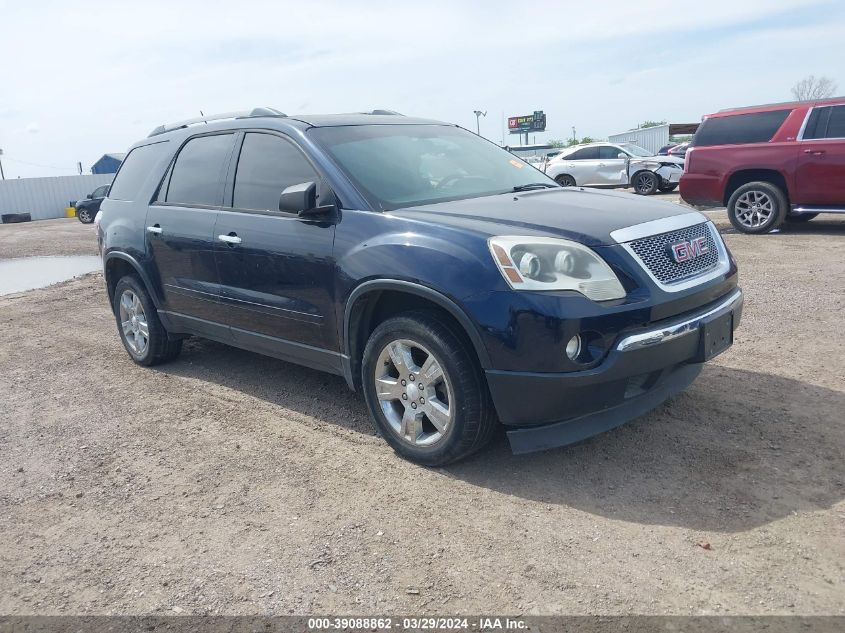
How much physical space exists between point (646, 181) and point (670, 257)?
16.4m

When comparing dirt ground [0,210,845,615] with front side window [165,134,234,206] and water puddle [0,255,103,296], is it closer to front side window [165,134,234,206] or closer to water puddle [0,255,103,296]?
front side window [165,134,234,206]

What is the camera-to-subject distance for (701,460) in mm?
3684

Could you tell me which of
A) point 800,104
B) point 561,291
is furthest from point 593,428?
point 800,104

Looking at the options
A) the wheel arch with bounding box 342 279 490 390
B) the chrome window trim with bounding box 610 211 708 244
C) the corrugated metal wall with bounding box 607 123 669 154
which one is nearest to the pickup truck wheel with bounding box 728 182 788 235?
the chrome window trim with bounding box 610 211 708 244

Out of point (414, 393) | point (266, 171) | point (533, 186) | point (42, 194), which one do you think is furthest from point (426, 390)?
point (42, 194)

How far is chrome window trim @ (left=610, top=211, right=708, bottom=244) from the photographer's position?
11.5ft

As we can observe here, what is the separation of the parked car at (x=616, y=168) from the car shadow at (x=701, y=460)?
579 inches

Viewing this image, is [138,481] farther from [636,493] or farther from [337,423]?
[636,493]

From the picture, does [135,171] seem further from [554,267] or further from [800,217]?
[800,217]

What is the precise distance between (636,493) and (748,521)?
50 centimetres

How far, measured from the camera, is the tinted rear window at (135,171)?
583 centimetres

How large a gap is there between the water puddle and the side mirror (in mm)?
8563

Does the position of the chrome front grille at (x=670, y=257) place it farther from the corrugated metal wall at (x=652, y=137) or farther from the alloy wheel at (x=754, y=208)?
the corrugated metal wall at (x=652, y=137)

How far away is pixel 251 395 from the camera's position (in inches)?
205
